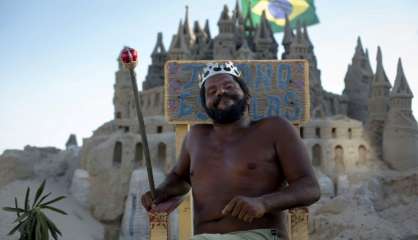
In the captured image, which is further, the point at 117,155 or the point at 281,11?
the point at 281,11

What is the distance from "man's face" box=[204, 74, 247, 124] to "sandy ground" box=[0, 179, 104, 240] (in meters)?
27.7

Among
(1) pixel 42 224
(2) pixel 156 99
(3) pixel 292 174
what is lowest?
(1) pixel 42 224

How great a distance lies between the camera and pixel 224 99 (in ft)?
10.8

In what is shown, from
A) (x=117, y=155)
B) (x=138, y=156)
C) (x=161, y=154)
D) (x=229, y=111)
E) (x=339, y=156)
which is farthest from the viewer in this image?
(x=117, y=155)

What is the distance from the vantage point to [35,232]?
1673 cm

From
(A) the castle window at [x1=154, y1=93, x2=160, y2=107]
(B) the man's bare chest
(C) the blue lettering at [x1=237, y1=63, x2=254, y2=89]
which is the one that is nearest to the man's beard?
(B) the man's bare chest

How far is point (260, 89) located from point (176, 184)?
2.25m

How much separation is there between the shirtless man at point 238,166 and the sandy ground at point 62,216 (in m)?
27.6

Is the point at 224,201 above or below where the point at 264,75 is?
below

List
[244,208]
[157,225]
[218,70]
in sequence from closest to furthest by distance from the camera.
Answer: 1. [244,208]
2. [218,70]
3. [157,225]

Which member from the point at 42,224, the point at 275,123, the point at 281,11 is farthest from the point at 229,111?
the point at 281,11

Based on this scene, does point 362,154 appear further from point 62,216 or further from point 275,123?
point 275,123

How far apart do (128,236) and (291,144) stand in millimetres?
29164

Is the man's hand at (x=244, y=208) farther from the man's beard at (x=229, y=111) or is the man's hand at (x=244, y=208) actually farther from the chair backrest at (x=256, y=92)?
the chair backrest at (x=256, y=92)
